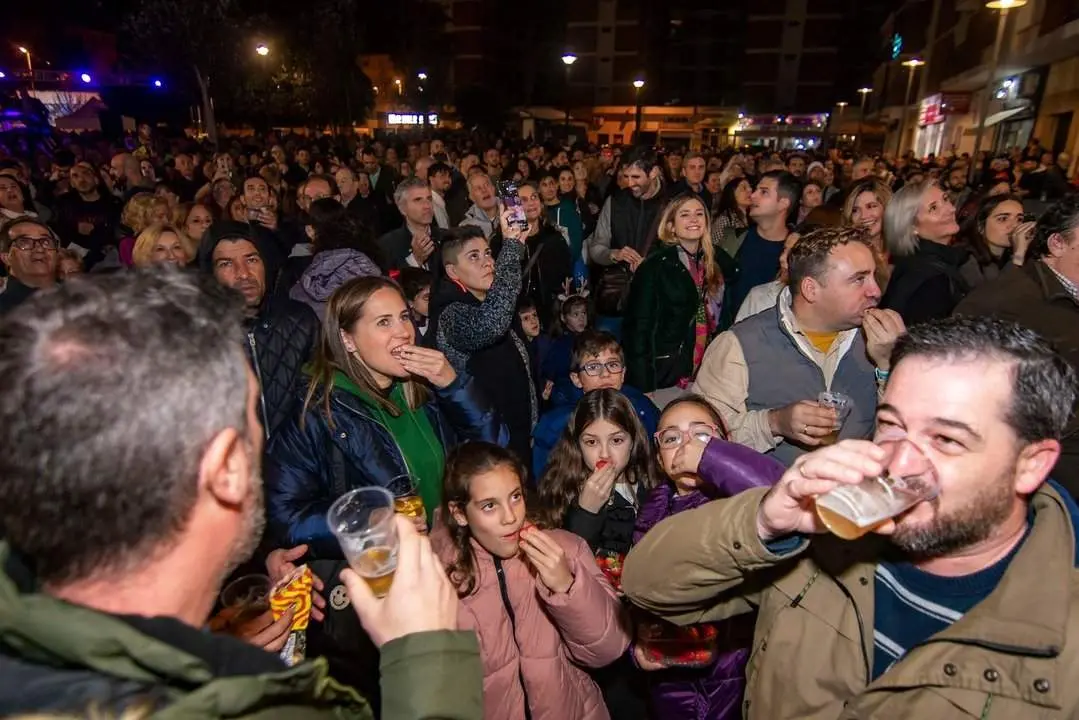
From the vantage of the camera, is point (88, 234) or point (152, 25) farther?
point (152, 25)

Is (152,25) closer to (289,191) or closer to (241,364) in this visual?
(289,191)

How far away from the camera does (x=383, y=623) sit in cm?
126

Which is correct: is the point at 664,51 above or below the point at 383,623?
above

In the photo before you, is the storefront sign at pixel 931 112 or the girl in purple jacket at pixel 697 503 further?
the storefront sign at pixel 931 112

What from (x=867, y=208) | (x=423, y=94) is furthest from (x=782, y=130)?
(x=867, y=208)

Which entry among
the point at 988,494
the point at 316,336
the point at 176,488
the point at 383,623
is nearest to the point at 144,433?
the point at 176,488

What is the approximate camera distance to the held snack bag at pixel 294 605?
1.89 m

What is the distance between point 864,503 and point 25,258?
16.0ft

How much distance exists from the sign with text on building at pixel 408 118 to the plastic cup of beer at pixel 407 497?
1541 inches

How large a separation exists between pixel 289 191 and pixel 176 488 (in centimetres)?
777

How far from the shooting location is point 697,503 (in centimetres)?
257

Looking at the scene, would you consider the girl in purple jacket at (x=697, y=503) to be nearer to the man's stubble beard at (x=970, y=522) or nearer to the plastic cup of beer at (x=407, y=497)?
the man's stubble beard at (x=970, y=522)

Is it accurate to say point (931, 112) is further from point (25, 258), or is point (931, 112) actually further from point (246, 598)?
point (246, 598)

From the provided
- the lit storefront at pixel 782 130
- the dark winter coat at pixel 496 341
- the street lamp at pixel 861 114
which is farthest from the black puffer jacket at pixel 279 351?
the lit storefront at pixel 782 130
